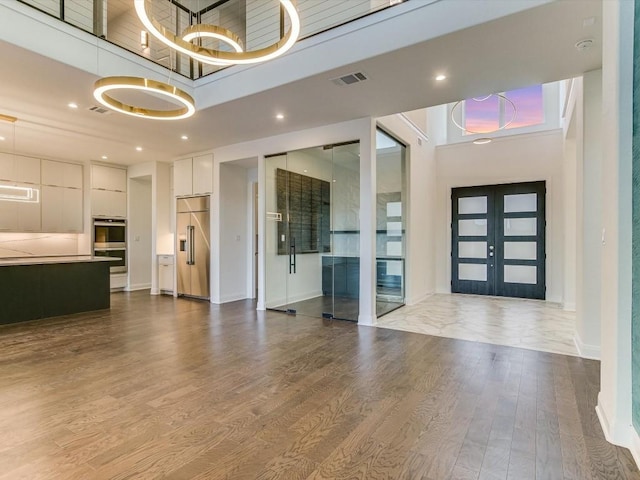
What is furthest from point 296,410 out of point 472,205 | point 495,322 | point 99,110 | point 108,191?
point 108,191

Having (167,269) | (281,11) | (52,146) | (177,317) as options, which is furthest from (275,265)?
(52,146)

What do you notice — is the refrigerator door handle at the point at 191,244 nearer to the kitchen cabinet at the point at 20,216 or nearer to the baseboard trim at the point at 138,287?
the baseboard trim at the point at 138,287

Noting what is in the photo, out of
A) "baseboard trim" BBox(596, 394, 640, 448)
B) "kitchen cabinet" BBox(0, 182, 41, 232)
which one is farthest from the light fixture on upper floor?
"baseboard trim" BBox(596, 394, 640, 448)

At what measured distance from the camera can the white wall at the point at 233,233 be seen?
7277 mm

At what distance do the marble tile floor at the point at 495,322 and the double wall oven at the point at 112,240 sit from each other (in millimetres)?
7024

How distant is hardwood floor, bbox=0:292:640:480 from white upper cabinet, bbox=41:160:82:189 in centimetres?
513

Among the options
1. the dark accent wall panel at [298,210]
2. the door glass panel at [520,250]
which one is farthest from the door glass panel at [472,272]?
the dark accent wall panel at [298,210]

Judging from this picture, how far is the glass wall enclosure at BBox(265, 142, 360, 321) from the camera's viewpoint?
5.78 m

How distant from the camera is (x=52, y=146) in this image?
23.7 ft

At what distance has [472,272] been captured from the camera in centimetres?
824

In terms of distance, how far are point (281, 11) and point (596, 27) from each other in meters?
3.54

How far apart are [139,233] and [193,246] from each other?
8.64 feet

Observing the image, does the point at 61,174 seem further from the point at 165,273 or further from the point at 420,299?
the point at 420,299

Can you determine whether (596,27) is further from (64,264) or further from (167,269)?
(167,269)
